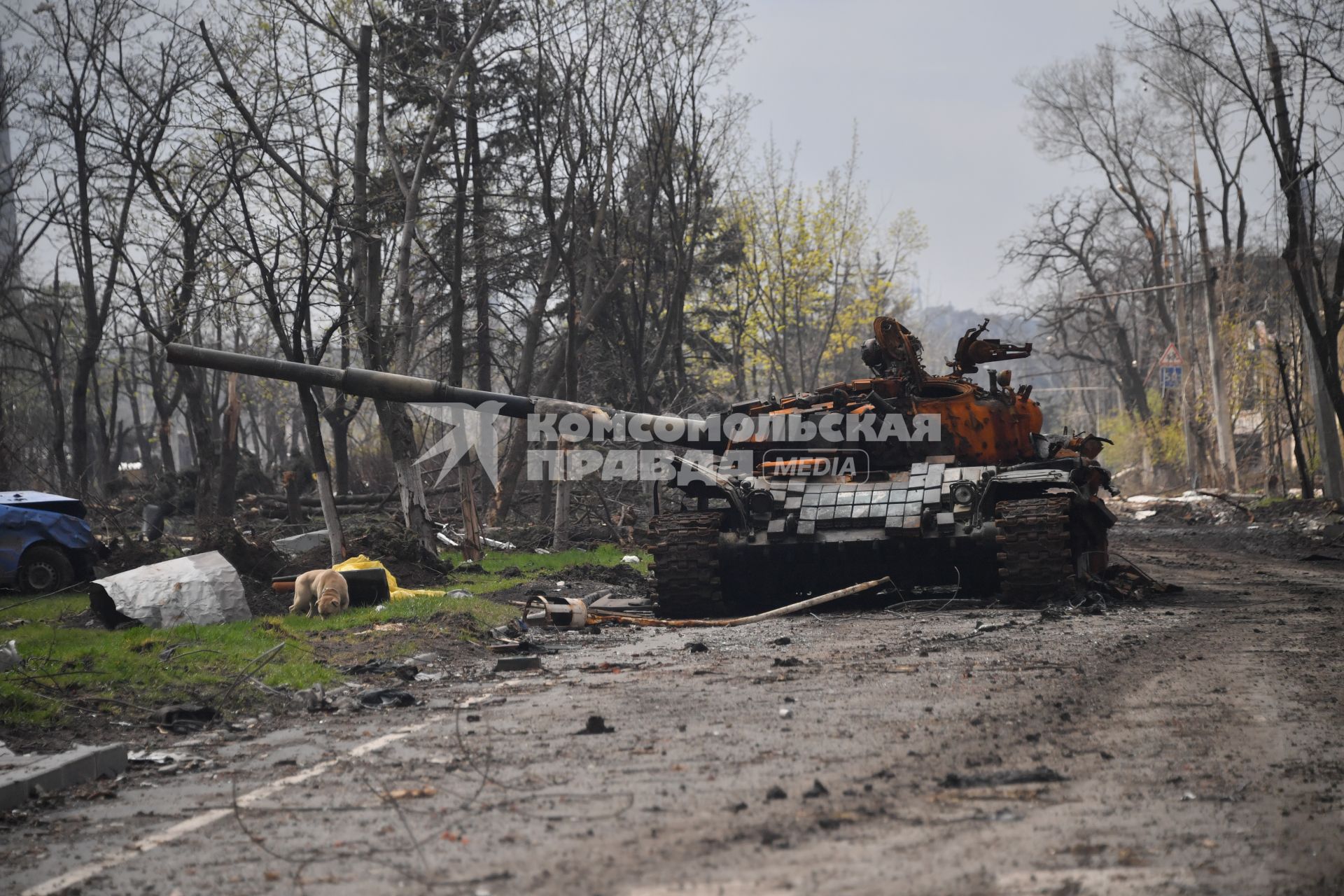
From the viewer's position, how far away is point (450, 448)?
2528 cm

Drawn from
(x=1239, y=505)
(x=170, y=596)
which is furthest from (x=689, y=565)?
(x=1239, y=505)

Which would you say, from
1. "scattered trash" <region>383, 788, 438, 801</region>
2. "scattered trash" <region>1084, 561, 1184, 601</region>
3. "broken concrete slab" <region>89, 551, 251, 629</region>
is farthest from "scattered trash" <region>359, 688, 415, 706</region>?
"scattered trash" <region>1084, 561, 1184, 601</region>

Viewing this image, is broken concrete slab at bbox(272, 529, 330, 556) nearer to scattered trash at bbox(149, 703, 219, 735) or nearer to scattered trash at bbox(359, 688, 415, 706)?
scattered trash at bbox(359, 688, 415, 706)

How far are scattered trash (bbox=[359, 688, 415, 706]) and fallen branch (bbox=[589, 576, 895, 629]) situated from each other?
4.42 meters

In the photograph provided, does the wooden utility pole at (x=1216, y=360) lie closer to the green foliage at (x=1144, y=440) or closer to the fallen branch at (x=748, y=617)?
the green foliage at (x=1144, y=440)

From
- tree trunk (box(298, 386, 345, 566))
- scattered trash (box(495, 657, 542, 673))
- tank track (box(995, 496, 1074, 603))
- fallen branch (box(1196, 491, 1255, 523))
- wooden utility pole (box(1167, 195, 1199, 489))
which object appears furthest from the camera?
wooden utility pole (box(1167, 195, 1199, 489))

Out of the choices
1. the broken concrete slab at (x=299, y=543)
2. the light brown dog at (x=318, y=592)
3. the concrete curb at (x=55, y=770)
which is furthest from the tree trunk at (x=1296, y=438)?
the concrete curb at (x=55, y=770)

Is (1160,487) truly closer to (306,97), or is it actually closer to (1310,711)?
(306,97)

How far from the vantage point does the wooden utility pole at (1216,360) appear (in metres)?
32.6

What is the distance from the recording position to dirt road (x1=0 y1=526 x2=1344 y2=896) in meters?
3.86

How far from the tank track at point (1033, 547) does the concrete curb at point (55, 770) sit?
7939 millimetres

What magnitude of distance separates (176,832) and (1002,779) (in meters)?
3.04

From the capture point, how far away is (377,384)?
12.7 metres

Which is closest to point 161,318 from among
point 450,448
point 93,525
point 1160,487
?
point 93,525
